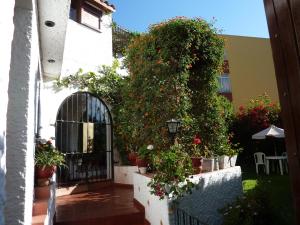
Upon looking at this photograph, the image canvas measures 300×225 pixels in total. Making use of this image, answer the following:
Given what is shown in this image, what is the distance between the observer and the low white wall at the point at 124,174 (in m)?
9.91

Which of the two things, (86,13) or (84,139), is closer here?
(84,139)

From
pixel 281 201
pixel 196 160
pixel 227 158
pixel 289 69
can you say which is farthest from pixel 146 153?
pixel 289 69

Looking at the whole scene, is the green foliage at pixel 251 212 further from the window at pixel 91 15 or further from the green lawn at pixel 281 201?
the window at pixel 91 15

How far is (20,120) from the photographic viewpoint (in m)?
2.72

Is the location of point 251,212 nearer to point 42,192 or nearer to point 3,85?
point 42,192

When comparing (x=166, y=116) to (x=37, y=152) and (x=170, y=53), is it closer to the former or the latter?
(x=170, y=53)

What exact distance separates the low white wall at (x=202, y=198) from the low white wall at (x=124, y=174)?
2739 mm

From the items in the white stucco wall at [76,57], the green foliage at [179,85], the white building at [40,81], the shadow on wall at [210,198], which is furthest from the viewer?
the white stucco wall at [76,57]

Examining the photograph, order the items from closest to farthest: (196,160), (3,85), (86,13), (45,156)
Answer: (3,85) < (45,156) < (196,160) < (86,13)

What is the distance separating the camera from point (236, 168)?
7.23 meters

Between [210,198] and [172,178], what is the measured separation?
1.36 metres

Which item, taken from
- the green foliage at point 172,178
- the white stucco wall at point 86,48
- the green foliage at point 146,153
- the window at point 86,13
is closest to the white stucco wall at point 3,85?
the green foliage at point 172,178

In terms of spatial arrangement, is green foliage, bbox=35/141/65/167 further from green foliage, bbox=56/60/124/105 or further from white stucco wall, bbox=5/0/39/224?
green foliage, bbox=56/60/124/105

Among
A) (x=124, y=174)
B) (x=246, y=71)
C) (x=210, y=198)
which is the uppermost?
(x=246, y=71)
